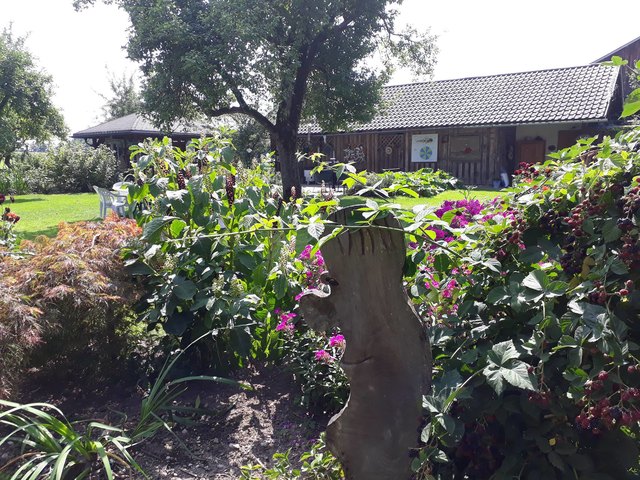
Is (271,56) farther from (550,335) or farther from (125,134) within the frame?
(125,134)

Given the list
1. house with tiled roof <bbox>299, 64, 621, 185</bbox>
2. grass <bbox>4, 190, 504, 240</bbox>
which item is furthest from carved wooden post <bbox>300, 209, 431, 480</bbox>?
house with tiled roof <bbox>299, 64, 621, 185</bbox>

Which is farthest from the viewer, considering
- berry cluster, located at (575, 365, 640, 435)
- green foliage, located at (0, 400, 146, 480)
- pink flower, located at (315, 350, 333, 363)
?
pink flower, located at (315, 350, 333, 363)

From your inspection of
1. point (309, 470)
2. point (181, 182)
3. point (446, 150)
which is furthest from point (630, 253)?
point (446, 150)

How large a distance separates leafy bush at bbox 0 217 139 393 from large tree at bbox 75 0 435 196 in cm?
1192

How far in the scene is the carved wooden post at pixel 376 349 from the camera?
198 centimetres

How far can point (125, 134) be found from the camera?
2953 cm

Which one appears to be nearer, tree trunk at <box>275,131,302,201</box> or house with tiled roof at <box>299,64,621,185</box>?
tree trunk at <box>275,131,302,201</box>

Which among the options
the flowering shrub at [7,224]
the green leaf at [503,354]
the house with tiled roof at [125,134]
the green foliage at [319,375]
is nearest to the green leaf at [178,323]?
the green foliage at [319,375]

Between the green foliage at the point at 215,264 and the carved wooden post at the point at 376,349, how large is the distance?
773 millimetres

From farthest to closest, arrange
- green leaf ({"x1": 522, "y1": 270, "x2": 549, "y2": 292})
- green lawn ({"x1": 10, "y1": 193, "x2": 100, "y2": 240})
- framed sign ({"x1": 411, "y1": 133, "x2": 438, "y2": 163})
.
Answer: framed sign ({"x1": 411, "y1": 133, "x2": 438, "y2": 163}), green lawn ({"x1": 10, "y1": 193, "x2": 100, "y2": 240}), green leaf ({"x1": 522, "y1": 270, "x2": 549, "y2": 292})

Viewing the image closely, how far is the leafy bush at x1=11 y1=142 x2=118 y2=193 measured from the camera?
26.5 m

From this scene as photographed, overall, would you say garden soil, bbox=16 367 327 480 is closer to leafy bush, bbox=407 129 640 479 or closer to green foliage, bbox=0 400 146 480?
green foliage, bbox=0 400 146 480

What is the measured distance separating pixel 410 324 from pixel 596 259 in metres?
0.68

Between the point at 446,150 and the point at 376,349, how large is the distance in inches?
871
